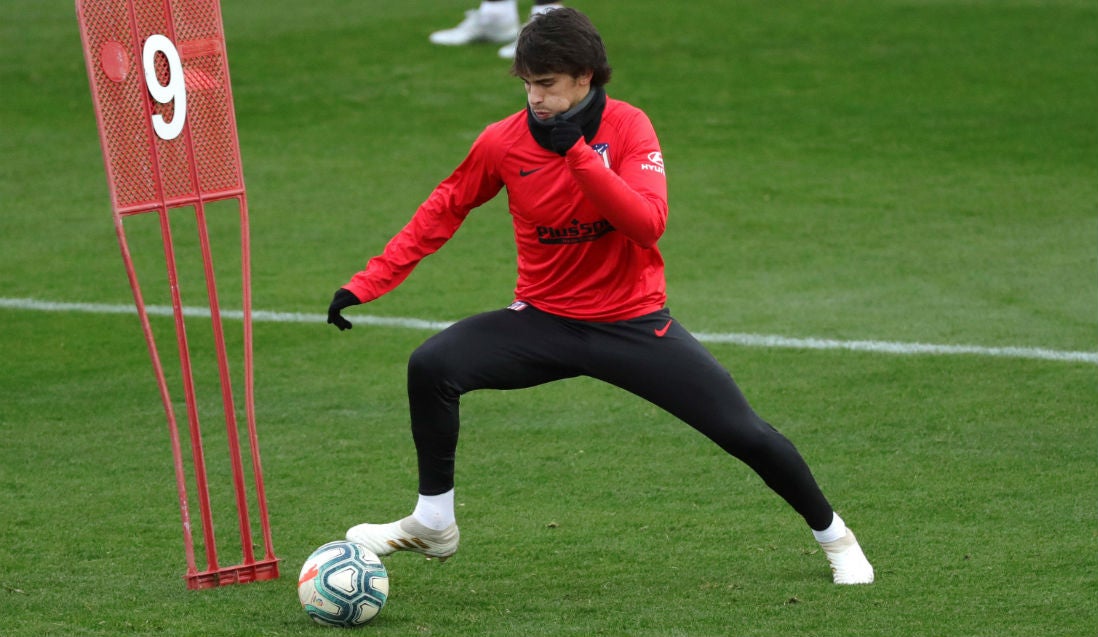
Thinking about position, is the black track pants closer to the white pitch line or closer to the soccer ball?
the soccer ball

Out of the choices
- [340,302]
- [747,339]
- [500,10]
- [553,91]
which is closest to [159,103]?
[340,302]

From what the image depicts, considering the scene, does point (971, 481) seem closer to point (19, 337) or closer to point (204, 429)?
point (204, 429)

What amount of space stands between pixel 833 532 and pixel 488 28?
13.0 m

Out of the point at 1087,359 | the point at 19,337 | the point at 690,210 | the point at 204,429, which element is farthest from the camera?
the point at 690,210

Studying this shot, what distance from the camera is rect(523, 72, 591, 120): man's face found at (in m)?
5.56

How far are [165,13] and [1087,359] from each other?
224 inches

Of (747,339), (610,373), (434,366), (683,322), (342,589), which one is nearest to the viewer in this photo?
(342,589)

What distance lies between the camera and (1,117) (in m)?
16.7

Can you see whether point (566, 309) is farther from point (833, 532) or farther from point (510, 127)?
point (833, 532)

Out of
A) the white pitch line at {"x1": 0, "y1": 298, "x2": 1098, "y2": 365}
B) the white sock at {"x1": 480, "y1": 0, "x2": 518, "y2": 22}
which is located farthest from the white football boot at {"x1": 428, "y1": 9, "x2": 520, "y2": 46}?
the white pitch line at {"x1": 0, "y1": 298, "x2": 1098, "y2": 365}

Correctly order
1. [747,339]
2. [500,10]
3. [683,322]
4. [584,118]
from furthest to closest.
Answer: [500,10], [683,322], [747,339], [584,118]

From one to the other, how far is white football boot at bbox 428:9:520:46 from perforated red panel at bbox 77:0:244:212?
1220cm

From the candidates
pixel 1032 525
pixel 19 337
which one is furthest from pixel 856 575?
pixel 19 337

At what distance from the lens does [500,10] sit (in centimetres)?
1777
